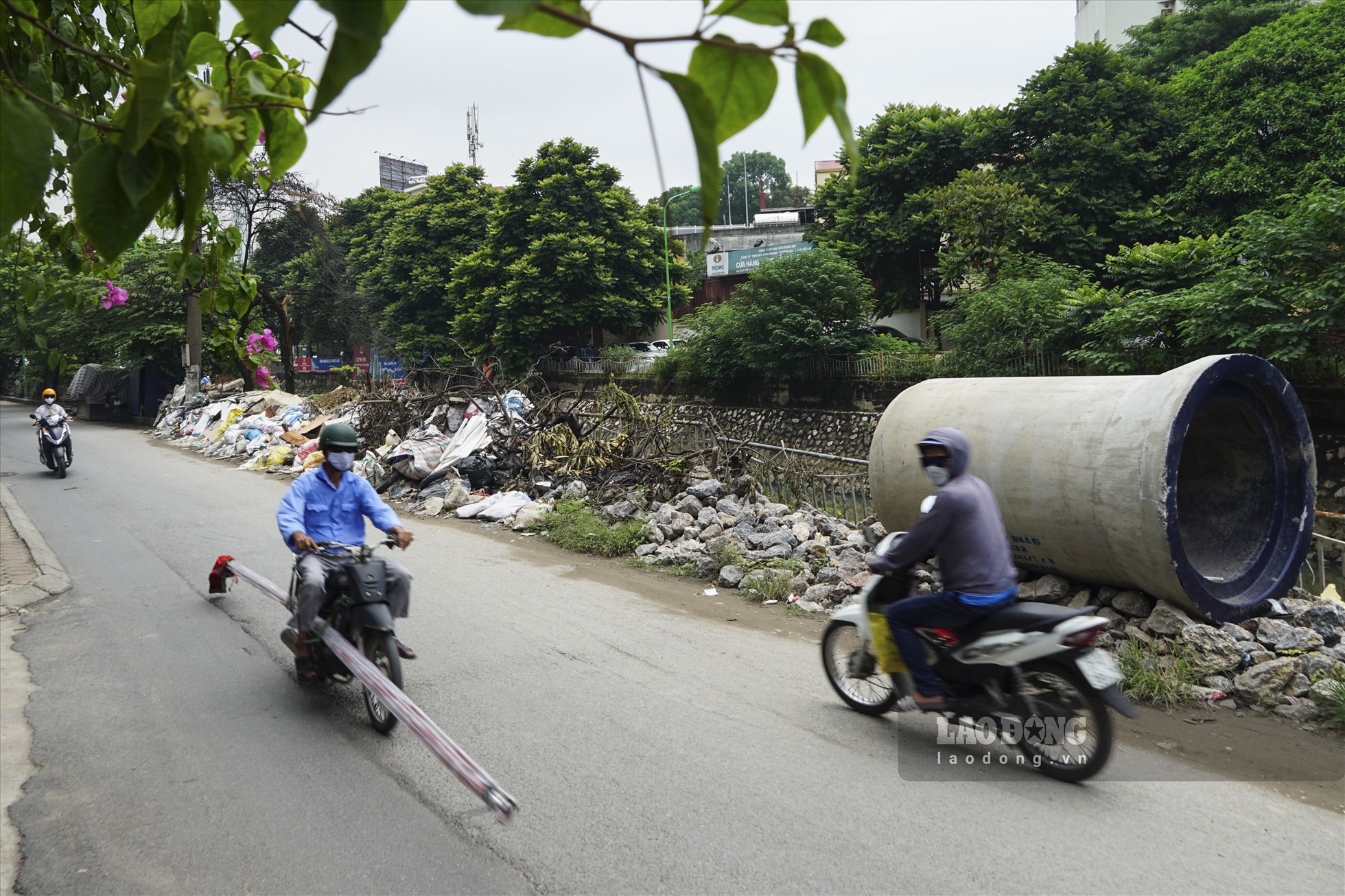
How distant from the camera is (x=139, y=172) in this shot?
1.12 metres

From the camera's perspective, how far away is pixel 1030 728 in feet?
14.0

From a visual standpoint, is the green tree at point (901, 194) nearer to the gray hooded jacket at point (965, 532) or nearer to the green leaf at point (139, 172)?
the gray hooded jacket at point (965, 532)

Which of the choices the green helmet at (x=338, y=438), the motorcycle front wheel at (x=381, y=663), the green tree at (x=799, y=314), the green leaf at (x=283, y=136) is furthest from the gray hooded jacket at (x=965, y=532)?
the green tree at (x=799, y=314)

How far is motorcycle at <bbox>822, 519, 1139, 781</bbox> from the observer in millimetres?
4020

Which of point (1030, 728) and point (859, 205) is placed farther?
point (859, 205)

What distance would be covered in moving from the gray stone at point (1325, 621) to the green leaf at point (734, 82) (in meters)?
6.41

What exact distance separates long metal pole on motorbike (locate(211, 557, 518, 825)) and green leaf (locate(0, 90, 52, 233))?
8.41 ft

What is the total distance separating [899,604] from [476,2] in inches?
164

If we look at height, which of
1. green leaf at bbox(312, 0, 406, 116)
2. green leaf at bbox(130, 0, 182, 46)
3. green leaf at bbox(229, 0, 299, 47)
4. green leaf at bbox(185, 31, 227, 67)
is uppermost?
green leaf at bbox(130, 0, 182, 46)

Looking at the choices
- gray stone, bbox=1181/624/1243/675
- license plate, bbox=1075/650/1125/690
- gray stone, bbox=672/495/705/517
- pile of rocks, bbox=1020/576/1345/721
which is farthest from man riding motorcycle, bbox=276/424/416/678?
gray stone, bbox=672/495/705/517

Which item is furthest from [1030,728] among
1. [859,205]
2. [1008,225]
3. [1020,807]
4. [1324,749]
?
[859,205]

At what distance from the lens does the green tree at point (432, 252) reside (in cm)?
3559

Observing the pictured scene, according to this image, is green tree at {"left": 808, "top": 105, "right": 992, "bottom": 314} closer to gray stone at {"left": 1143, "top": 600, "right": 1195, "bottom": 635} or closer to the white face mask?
gray stone at {"left": 1143, "top": 600, "right": 1195, "bottom": 635}

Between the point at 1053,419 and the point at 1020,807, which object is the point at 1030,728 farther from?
the point at 1053,419
